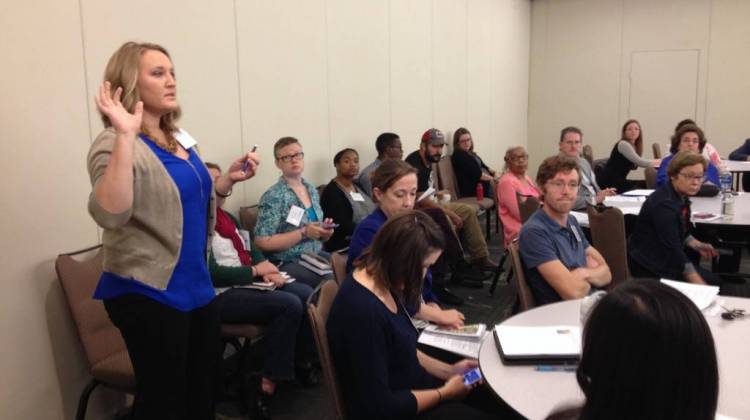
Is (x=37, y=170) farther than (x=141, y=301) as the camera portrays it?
Yes

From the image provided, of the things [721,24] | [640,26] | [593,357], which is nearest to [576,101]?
[640,26]

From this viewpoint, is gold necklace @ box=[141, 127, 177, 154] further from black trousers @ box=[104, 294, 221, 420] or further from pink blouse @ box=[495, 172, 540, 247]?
pink blouse @ box=[495, 172, 540, 247]

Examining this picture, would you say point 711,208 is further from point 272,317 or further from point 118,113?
point 118,113

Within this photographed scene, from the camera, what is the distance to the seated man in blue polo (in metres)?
2.41

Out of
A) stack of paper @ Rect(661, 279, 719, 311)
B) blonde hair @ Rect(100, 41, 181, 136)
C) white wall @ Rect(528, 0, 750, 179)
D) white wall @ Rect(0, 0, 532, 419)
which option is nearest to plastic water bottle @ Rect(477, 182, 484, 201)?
white wall @ Rect(0, 0, 532, 419)

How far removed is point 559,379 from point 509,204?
3066 millimetres

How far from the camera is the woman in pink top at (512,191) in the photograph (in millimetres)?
4551

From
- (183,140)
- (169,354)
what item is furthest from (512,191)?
(169,354)

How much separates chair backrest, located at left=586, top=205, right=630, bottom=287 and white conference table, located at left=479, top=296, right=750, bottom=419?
111 centimetres

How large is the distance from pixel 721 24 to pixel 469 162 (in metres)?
5.75

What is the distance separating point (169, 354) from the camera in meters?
1.79

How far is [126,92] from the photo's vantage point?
1.72 metres

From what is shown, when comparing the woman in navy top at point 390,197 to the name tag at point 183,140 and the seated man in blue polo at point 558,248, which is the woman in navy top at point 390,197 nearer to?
the seated man in blue polo at point 558,248

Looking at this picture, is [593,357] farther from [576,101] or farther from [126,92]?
[576,101]
